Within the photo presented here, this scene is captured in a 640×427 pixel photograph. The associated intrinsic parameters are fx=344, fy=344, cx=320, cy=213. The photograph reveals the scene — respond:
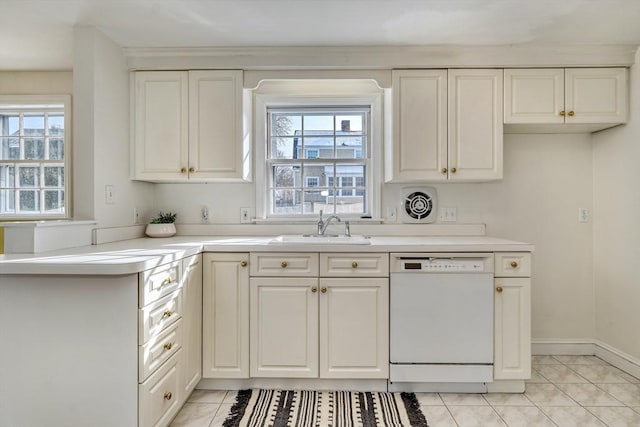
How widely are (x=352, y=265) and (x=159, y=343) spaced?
114 centimetres

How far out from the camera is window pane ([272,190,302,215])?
2.93 meters

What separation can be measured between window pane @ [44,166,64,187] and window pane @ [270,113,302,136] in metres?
1.99

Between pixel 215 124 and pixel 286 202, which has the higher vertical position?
pixel 215 124

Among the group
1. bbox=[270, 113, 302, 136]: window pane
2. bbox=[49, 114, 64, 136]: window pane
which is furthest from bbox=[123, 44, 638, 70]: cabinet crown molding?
bbox=[49, 114, 64, 136]: window pane

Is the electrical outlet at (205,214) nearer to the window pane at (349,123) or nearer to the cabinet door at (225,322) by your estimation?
the cabinet door at (225,322)

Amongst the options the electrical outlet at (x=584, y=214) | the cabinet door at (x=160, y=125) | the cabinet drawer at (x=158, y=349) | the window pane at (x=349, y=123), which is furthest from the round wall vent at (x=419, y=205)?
the cabinet drawer at (x=158, y=349)

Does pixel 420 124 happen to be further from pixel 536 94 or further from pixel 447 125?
pixel 536 94

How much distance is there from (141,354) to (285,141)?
6.38 feet

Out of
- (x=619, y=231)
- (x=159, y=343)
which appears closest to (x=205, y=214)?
(x=159, y=343)

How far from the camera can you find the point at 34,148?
318 centimetres

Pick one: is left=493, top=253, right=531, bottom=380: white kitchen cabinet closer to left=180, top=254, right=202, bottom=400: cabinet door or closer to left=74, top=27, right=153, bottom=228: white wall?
left=180, top=254, right=202, bottom=400: cabinet door

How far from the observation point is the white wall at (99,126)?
2160 millimetres

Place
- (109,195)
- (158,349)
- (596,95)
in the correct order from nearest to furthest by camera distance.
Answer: (158,349) → (109,195) → (596,95)

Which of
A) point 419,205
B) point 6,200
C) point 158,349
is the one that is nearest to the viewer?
point 158,349
